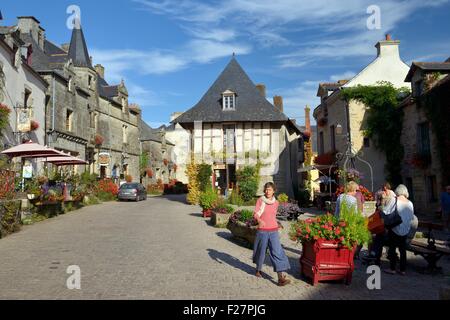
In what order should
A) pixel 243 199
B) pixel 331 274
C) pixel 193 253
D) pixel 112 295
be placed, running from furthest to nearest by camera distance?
pixel 243 199, pixel 193 253, pixel 331 274, pixel 112 295

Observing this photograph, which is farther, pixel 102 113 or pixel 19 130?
pixel 102 113

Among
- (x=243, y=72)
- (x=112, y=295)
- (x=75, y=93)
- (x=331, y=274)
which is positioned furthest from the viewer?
(x=243, y=72)

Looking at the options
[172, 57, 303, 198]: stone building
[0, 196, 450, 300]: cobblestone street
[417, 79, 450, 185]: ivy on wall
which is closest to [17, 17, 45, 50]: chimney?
[172, 57, 303, 198]: stone building

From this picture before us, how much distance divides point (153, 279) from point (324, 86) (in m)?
21.0

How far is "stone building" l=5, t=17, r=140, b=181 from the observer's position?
21766 mm

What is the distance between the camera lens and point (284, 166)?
2272 centimetres

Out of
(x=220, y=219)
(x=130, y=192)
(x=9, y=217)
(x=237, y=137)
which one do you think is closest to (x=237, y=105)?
(x=237, y=137)

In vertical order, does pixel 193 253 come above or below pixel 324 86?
below

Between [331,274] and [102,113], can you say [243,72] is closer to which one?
[102,113]

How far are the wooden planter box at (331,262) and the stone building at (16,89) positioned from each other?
13695 millimetres

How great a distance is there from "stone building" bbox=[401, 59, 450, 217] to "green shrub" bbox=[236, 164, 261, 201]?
8.02 m

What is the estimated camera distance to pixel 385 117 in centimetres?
1869

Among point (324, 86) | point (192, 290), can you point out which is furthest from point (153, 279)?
point (324, 86)

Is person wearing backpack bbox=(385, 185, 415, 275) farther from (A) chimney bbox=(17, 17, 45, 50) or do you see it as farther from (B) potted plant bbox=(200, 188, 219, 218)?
(A) chimney bbox=(17, 17, 45, 50)
